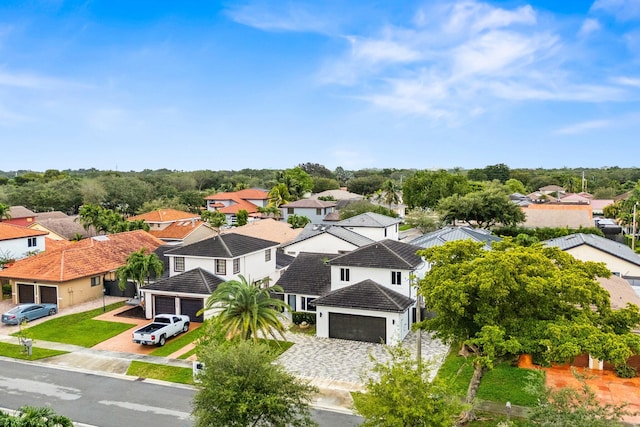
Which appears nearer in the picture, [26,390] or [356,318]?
[26,390]

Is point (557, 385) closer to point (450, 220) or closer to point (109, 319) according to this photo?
point (109, 319)

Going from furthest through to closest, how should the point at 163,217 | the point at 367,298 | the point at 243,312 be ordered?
the point at 163,217
the point at 367,298
the point at 243,312

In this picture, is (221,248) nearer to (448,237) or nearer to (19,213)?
(448,237)

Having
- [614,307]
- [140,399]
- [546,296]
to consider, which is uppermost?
[546,296]

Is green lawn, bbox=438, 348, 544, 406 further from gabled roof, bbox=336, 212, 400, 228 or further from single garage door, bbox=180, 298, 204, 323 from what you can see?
gabled roof, bbox=336, 212, 400, 228

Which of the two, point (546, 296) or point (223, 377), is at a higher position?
point (546, 296)

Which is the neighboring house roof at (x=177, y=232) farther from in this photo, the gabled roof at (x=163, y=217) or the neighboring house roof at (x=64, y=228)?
the neighboring house roof at (x=64, y=228)

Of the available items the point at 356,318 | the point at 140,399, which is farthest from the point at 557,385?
the point at 140,399

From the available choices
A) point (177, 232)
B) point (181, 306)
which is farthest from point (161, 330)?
point (177, 232)
